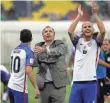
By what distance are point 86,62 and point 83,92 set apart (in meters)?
0.50

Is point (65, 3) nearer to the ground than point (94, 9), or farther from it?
farther from it

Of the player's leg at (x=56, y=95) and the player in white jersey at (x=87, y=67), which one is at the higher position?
the player in white jersey at (x=87, y=67)

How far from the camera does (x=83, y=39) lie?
8320mm

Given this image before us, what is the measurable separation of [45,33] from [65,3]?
72.4 feet

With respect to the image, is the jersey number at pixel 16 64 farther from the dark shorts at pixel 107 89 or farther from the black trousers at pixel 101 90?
the dark shorts at pixel 107 89

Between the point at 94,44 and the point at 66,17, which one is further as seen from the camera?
the point at 66,17

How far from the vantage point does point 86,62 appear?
26.6 feet

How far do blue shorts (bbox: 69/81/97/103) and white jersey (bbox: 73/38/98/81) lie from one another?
9cm

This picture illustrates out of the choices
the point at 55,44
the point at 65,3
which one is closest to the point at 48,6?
the point at 65,3

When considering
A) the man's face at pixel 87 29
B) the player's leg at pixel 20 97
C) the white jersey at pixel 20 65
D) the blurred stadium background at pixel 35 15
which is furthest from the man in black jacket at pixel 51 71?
the blurred stadium background at pixel 35 15

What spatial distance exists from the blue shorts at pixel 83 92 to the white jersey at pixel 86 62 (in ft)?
0.30

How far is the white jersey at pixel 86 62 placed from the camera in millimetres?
8102

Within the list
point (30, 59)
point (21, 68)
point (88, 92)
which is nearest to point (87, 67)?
point (88, 92)

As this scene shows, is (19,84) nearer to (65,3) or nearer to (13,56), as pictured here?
(13,56)
